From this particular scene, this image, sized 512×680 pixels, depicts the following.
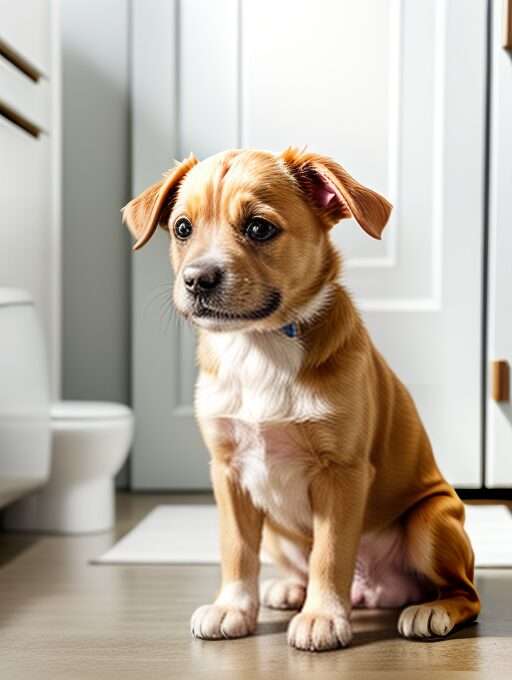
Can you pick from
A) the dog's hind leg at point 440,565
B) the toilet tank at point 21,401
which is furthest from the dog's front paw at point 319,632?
the toilet tank at point 21,401

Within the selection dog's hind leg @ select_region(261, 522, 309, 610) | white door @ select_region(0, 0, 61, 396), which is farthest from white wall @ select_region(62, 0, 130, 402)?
dog's hind leg @ select_region(261, 522, 309, 610)

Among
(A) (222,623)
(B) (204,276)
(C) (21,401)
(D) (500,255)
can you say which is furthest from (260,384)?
(D) (500,255)

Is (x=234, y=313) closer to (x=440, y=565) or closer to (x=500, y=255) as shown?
(x=440, y=565)

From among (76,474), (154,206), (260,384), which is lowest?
(76,474)

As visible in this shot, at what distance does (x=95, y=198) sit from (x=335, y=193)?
1.79 meters

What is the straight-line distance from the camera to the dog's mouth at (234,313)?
132 centimetres

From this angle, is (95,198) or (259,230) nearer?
(259,230)

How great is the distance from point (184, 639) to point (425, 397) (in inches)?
61.1

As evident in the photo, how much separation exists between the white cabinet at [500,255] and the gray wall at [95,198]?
108cm

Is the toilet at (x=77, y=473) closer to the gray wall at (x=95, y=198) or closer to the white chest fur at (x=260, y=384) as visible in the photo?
the gray wall at (x=95, y=198)

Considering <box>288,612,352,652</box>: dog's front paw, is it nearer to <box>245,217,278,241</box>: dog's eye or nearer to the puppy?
the puppy

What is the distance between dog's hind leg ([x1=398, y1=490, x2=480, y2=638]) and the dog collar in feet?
1.08

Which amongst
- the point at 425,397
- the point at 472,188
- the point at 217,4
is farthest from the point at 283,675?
the point at 217,4

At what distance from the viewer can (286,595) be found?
5.32ft
